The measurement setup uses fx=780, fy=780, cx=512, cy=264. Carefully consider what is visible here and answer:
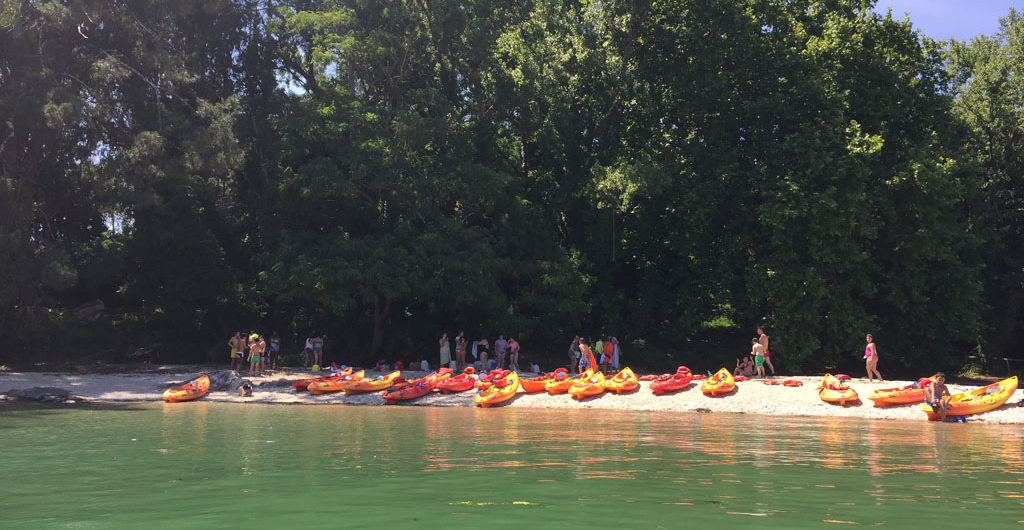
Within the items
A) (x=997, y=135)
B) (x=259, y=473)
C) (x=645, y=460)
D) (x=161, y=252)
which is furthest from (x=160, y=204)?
(x=997, y=135)

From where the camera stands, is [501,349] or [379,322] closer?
[501,349]

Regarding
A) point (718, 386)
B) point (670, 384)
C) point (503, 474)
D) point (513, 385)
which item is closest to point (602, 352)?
point (670, 384)

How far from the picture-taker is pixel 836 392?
2194 centimetres

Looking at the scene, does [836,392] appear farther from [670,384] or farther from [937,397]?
[670,384]

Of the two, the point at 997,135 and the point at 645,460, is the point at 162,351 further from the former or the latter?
the point at 997,135

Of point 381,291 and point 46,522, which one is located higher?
point 381,291

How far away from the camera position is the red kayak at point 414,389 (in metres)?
24.2

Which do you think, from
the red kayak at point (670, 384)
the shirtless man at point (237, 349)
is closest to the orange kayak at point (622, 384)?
the red kayak at point (670, 384)

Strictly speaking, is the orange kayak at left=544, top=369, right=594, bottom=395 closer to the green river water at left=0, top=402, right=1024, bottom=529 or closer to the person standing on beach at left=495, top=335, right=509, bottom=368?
the green river water at left=0, top=402, right=1024, bottom=529

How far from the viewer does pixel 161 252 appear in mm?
33062

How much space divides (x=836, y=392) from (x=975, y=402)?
3.43 m

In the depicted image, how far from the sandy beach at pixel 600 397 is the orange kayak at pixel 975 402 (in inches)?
7.1

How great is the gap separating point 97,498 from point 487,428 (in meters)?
9.45

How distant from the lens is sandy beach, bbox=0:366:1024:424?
20875 mm
